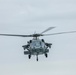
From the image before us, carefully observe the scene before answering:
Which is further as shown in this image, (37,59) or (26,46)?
(26,46)

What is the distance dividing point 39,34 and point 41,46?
3692 millimetres

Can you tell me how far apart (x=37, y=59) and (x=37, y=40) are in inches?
387

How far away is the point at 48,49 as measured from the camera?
410ft

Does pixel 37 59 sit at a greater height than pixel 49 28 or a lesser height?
lesser

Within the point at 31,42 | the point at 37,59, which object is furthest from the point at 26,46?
the point at 37,59

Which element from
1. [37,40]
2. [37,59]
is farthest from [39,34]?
[37,59]

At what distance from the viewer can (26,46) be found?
129375 mm

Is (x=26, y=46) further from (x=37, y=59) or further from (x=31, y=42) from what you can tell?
(x=37, y=59)

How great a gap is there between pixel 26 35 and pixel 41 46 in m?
5.18

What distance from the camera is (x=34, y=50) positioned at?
408 feet

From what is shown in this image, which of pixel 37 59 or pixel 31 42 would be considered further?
pixel 31 42

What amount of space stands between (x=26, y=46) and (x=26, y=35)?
5.47 m

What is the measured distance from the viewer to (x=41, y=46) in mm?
125625

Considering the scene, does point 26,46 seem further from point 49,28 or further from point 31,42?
point 49,28
